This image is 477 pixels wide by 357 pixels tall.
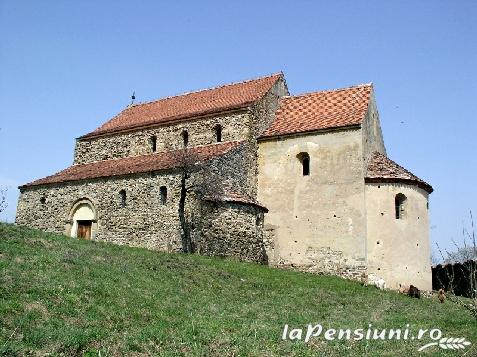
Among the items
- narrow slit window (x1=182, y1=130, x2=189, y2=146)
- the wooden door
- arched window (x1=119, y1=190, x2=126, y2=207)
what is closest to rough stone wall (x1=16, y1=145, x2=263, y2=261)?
arched window (x1=119, y1=190, x2=126, y2=207)

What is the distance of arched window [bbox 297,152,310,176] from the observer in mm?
24406

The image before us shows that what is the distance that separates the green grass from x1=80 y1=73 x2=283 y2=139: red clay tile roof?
1076cm

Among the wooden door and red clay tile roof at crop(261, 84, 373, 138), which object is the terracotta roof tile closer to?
red clay tile roof at crop(261, 84, 373, 138)

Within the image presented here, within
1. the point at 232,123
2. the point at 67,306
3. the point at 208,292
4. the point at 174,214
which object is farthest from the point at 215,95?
the point at 67,306

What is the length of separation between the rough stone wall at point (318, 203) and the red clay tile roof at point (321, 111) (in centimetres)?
61

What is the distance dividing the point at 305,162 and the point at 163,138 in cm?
861

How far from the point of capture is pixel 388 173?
74.7 feet

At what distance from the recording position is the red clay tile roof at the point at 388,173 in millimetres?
22500

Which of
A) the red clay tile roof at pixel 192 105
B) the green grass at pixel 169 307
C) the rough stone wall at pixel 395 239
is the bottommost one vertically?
the green grass at pixel 169 307

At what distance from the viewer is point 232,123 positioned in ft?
85.8

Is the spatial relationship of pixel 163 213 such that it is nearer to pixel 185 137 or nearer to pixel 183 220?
pixel 183 220

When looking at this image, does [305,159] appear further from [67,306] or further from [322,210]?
[67,306]

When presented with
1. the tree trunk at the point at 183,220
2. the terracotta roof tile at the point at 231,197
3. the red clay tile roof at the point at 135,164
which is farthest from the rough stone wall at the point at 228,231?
the red clay tile roof at the point at 135,164

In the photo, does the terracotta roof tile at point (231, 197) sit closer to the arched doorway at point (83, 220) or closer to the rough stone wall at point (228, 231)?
the rough stone wall at point (228, 231)
